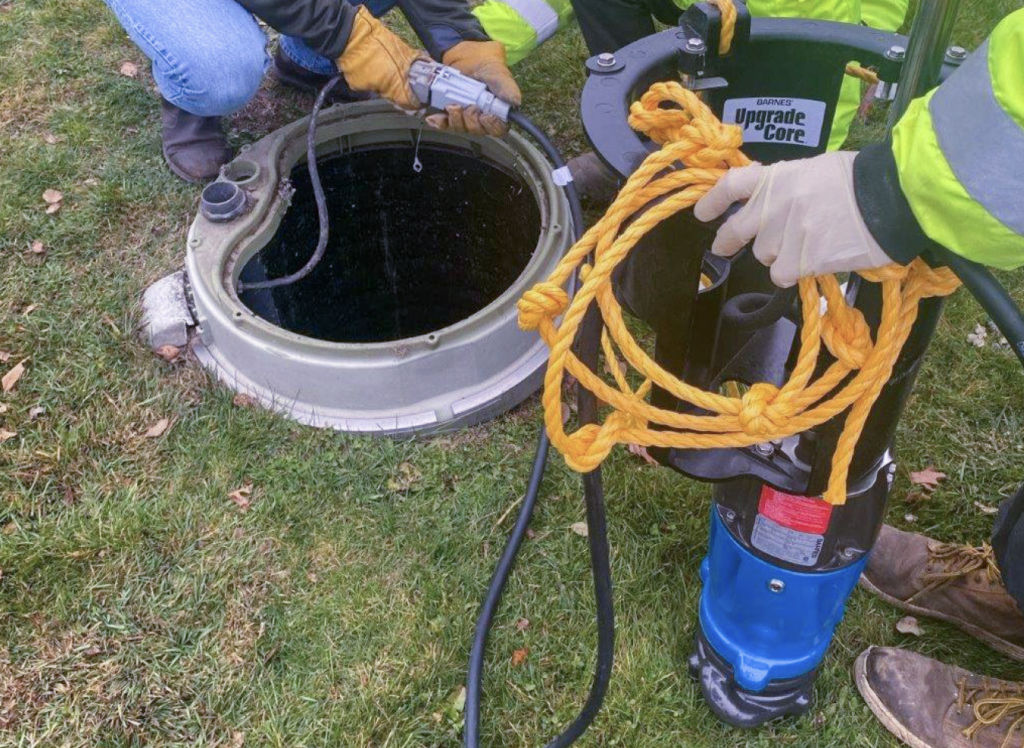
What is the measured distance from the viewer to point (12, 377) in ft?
6.10

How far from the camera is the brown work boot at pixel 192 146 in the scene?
2.26 metres

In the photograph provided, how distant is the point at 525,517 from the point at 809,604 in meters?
0.53

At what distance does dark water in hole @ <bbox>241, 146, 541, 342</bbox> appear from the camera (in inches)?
Result: 83.7

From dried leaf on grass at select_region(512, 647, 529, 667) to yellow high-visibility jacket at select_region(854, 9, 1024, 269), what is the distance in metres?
0.95

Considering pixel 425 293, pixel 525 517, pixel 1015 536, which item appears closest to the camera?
pixel 1015 536

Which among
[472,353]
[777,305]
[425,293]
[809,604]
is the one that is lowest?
[425,293]

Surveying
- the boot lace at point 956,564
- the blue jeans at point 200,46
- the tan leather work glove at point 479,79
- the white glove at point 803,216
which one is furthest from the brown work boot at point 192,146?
the boot lace at point 956,564

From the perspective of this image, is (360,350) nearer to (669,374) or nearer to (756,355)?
(756,355)

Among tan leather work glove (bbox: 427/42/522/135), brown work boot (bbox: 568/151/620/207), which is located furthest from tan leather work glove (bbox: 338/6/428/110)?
brown work boot (bbox: 568/151/620/207)

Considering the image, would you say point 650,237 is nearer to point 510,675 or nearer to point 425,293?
point 510,675

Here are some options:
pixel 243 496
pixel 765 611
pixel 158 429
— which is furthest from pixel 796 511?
pixel 158 429

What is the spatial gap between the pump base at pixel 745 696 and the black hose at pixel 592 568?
20 centimetres

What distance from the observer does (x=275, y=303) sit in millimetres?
2078

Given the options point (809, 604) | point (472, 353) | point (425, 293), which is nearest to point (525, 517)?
point (472, 353)
